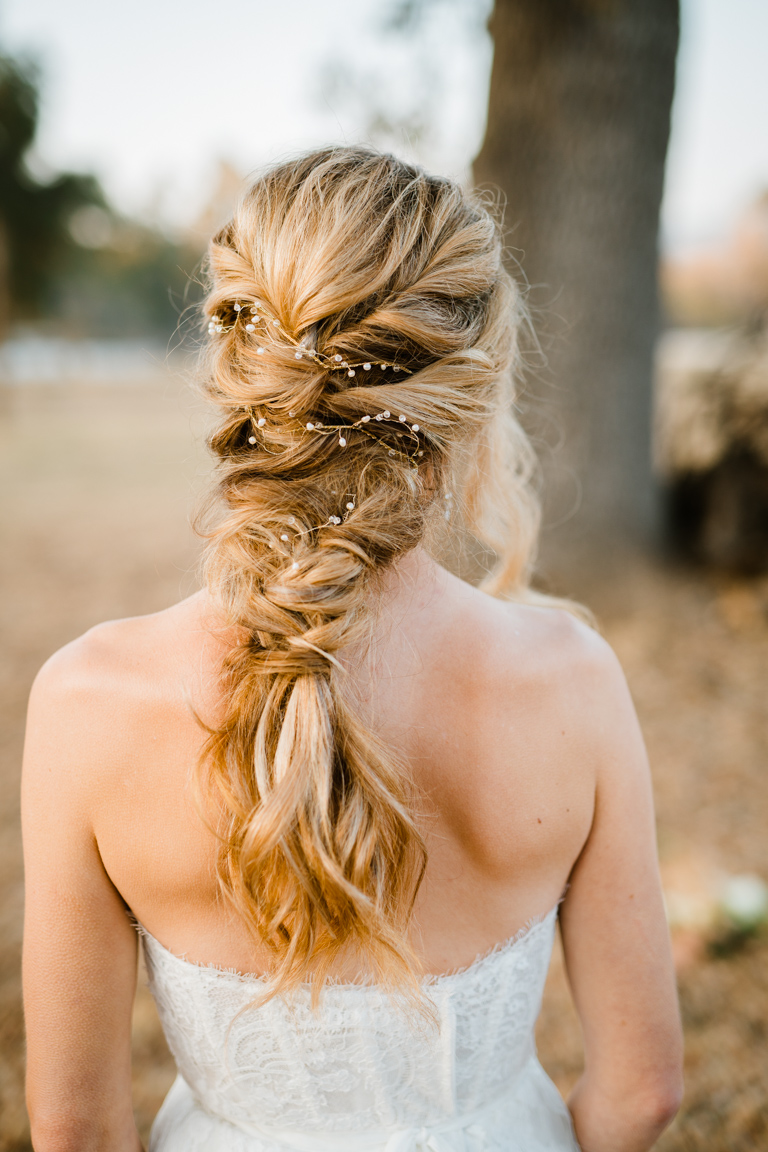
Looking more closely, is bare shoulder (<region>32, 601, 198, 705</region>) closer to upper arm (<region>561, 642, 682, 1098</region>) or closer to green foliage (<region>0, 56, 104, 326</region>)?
upper arm (<region>561, 642, 682, 1098</region>)

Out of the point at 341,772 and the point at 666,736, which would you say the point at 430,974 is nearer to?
the point at 341,772

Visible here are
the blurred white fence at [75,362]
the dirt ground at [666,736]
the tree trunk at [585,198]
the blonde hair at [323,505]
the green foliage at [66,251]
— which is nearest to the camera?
the blonde hair at [323,505]

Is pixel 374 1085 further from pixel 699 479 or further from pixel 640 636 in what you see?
pixel 699 479

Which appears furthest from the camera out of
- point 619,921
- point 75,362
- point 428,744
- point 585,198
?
point 75,362

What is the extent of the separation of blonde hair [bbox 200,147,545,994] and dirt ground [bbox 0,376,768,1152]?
0.18 metres

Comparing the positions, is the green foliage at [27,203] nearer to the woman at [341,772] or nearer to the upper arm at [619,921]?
the woman at [341,772]

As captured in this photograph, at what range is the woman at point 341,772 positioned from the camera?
0.98m

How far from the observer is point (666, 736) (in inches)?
152

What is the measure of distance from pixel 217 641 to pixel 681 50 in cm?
458

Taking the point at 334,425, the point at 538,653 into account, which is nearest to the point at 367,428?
the point at 334,425

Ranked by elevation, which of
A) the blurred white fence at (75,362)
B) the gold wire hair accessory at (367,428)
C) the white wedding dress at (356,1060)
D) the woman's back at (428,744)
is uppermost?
the gold wire hair accessory at (367,428)

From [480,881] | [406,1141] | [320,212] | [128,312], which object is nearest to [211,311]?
[320,212]

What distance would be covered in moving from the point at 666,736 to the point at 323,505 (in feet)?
10.9

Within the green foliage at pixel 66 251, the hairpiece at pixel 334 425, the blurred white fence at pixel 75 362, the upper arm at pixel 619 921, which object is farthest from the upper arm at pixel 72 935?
the blurred white fence at pixel 75 362
